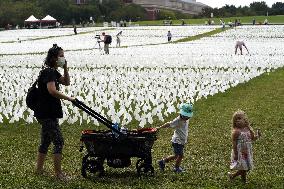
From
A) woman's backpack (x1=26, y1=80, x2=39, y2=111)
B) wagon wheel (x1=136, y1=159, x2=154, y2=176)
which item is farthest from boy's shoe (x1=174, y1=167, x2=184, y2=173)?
woman's backpack (x1=26, y1=80, x2=39, y2=111)

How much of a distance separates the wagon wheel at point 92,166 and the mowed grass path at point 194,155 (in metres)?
0.12

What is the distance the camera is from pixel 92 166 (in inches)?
320

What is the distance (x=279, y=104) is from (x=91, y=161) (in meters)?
8.30

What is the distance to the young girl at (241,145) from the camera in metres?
7.69

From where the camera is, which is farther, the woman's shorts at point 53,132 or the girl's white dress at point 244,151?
the woman's shorts at point 53,132

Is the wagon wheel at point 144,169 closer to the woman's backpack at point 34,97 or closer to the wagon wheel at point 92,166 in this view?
the wagon wheel at point 92,166

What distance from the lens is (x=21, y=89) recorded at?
56.6 ft

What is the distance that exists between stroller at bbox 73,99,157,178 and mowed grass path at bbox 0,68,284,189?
179mm

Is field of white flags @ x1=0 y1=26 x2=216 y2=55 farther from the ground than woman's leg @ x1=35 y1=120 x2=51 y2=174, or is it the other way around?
woman's leg @ x1=35 y1=120 x2=51 y2=174

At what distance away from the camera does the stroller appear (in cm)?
788

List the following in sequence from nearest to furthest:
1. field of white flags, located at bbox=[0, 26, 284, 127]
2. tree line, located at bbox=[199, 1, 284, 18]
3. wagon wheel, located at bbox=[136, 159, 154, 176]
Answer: wagon wheel, located at bbox=[136, 159, 154, 176], field of white flags, located at bbox=[0, 26, 284, 127], tree line, located at bbox=[199, 1, 284, 18]

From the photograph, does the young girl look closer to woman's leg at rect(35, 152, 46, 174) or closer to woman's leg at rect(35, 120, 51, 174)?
woman's leg at rect(35, 120, 51, 174)

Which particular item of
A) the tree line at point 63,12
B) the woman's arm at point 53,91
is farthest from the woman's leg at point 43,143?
the tree line at point 63,12

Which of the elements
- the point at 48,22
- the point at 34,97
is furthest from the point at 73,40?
the point at 48,22
